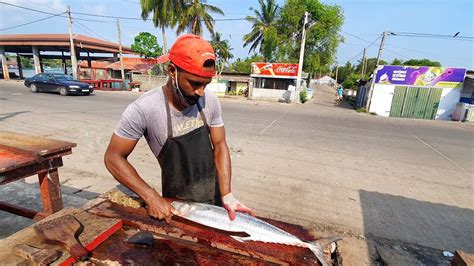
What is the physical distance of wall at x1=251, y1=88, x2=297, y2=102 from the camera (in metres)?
23.4

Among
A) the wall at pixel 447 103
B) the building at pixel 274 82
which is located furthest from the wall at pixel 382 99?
the building at pixel 274 82

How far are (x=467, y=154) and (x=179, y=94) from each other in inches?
395

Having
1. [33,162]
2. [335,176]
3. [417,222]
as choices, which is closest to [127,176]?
[33,162]

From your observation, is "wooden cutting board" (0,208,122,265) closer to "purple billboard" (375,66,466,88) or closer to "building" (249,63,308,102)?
"purple billboard" (375,66,466,88)

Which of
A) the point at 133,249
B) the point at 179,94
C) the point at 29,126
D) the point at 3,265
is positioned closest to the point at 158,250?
the point at 133,249

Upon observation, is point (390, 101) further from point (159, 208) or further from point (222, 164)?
point (159, 208)

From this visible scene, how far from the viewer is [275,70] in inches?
965

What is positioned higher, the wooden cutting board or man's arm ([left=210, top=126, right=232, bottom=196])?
man's arm ([left=210, top=126, right=232, bottom=196])

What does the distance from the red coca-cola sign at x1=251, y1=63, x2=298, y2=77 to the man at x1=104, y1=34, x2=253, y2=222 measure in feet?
75.4

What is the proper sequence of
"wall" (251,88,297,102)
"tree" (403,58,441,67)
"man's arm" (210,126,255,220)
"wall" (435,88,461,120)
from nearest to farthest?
1. "man's arm" (210,126,255,220)
2. "wall" (435,88,461,120)
3. "wall" (251,88,297,102)
4. "tree" (403,58,441,67)

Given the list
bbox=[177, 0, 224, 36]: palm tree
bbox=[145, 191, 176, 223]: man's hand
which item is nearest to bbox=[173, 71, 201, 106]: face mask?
bbox=[145, 191, 176, 223]: man's hand

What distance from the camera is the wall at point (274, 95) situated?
23.4 m

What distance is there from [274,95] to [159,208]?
2363 cm

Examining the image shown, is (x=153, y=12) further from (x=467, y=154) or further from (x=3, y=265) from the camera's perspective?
(x=3, y=265)
